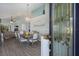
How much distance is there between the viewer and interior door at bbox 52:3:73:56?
116 inches

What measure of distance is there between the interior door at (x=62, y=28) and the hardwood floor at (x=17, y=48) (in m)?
0.36

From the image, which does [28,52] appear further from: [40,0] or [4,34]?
[40,0]

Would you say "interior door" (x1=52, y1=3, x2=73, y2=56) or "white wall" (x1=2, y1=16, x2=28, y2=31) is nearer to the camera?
"white wall" (x1=2, y1=16, x2=28, y2=31)

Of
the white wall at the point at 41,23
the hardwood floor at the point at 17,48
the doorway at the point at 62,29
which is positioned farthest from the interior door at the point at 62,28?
the hardwood floor at the point at 17,48

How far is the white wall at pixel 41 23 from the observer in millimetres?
3033

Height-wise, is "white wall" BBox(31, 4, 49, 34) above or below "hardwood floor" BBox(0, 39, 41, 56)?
above

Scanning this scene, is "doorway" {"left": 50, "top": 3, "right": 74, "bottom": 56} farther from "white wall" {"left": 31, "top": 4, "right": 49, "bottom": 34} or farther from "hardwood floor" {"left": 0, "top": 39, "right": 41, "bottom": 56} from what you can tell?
"hardwood floor" {"left": 0, "top": 39, "right": 41, "bottom": 56}

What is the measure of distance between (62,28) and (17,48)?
0.97 metres

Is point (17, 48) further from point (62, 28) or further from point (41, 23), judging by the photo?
point (62, 28)

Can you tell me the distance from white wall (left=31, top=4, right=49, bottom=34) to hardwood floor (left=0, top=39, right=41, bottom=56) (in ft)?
0.91

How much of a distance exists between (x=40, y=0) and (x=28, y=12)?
0.63m

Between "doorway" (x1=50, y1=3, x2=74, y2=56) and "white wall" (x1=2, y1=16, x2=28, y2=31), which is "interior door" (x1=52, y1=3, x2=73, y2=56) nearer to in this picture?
"doorway" (x1=50, y1=3, x2=74, y2=56)

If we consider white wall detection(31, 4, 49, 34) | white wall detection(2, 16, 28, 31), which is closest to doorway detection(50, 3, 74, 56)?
white wall detection(31, 4, 49, 34)

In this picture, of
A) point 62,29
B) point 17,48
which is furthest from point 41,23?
point 17,48
